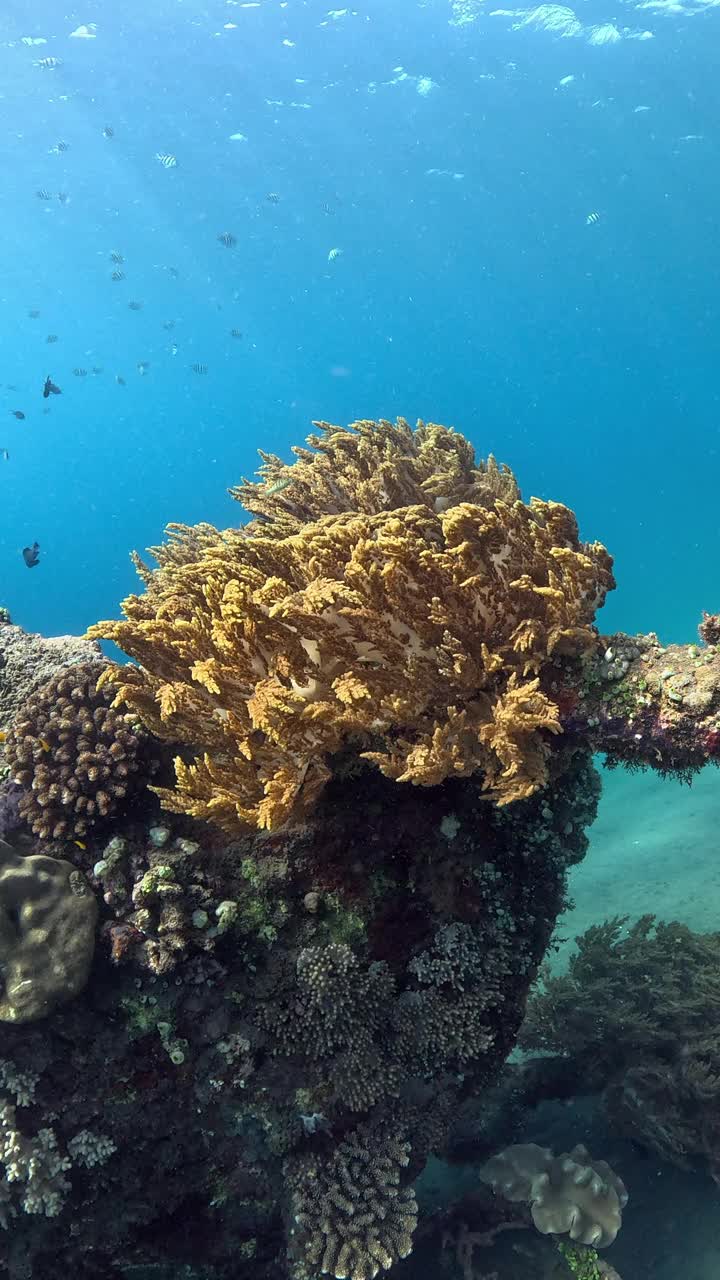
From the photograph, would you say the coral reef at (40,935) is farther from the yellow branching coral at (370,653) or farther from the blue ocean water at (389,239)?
the blue ocean water at (389,239)

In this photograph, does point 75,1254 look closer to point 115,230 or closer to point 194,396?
point 115,230

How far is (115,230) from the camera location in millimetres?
59156

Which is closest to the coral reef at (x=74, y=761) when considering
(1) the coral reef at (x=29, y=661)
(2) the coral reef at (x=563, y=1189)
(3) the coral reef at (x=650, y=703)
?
(1) the coral reef at (x=29, y=661)

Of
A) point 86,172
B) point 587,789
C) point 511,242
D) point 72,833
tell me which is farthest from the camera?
point 511,242

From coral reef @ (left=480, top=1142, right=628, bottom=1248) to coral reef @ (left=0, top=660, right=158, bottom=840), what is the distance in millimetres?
4617

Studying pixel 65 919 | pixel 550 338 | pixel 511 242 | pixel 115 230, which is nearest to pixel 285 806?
pixel 65 919

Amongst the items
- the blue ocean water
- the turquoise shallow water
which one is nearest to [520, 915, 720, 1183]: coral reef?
the turquoise shallow water

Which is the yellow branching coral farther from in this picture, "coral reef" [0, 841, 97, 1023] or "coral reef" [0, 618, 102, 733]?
"coral reef" [0, 618, 102, 733]

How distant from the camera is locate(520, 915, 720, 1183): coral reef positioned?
618 cm

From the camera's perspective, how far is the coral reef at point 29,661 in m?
5.73

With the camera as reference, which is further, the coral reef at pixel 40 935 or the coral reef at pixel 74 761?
the coral reef at pixel 74 761

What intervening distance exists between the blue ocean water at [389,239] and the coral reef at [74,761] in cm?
2835

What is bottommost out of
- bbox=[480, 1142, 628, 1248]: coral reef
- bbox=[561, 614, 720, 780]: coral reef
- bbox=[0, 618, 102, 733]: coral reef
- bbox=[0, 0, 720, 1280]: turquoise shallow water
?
bbox=[480, 1142, 628, 1248]: coral reef

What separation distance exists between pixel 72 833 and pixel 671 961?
711 centimetres
